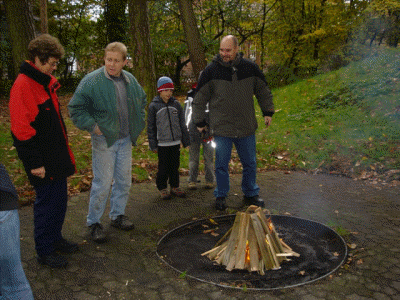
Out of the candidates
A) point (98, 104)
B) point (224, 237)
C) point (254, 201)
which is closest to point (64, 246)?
point (98, 104)

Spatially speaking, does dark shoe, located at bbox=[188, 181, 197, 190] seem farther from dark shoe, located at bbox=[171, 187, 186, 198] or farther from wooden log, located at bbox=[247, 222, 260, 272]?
wooden log, located at bbox=[247, 222, 260, 272]

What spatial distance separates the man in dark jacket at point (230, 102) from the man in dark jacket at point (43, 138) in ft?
7.00

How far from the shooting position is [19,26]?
8.27 metres

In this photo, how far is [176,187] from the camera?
6.22 m

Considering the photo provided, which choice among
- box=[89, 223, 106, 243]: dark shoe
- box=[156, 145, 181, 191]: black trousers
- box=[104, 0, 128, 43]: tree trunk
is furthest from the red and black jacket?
box=[104, 0, 128, 43]: tree trunk

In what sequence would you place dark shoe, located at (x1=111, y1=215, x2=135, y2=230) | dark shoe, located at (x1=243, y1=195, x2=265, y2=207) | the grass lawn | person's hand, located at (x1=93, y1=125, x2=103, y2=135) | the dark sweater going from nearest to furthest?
the dark sweater
person's hand, located at (x1=93, y1=125, x2=103, y2=135)
dark shoe, located at (x1=111, y1=215, x2=135, y2=230)
dark shoe, located at (x1=243, y1=195, x2=265, y2=207)
the grass lawn

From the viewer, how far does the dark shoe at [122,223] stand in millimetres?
4836

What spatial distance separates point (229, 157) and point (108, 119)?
76.7 inches

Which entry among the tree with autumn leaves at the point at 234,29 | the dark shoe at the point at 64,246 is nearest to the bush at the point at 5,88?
the tree with autumn leaves at the point at 234,29

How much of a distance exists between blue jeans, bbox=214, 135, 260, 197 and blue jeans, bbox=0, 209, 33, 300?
349cm

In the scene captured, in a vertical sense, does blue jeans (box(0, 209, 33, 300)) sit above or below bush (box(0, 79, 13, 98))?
below

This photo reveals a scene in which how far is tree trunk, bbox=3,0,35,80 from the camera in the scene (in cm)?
827

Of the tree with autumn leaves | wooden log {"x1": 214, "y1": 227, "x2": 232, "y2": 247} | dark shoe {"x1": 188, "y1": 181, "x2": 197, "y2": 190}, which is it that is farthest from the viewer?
the tree with autumn leaves

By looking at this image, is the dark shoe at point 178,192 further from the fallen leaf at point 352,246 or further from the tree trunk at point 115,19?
the tree trunk at point 115,19
